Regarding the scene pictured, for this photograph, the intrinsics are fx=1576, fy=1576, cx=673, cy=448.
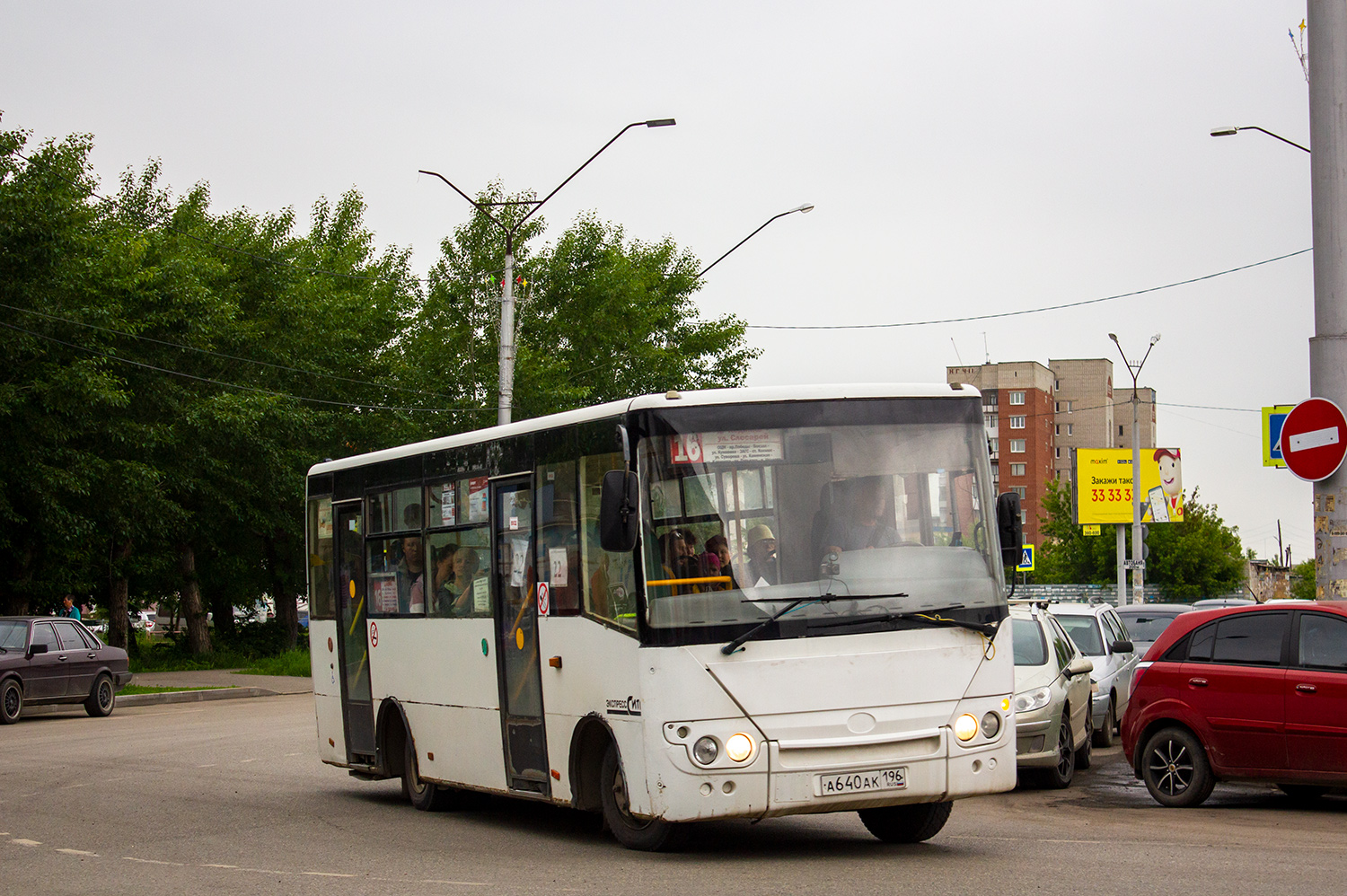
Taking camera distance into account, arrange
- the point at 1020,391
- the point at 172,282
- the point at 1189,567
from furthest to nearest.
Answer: the point at 1020,391, the point at 1189,567, the point at 172,282

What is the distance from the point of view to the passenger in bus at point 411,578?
12023 millimetres

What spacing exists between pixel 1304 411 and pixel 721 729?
6302mm

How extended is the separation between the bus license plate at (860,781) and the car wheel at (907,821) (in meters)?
0.94

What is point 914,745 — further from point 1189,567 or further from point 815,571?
point 1189,567

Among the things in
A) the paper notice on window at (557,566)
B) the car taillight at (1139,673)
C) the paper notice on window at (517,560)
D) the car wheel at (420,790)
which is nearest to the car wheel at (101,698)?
the car wheel at (420,790)

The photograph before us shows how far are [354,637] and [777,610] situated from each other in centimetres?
571

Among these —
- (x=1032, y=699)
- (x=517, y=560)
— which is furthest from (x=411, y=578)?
(x=1032, y=699)

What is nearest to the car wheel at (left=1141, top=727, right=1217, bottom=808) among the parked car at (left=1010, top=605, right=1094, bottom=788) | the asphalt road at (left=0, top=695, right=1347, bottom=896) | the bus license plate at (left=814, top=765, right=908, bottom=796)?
the asphalt road at (left=0, top=695, right=1347, bottom=896)

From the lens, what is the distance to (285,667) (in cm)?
3631

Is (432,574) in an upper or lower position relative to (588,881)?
upper

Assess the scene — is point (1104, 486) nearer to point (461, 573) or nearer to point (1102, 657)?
point (1102, 657)

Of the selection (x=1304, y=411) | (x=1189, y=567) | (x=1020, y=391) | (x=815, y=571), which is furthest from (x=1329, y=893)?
(x=1020, y=391)

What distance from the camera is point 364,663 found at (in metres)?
13.1

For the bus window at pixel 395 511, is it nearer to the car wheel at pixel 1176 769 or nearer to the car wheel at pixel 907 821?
the car wheel at pixel 907 821
